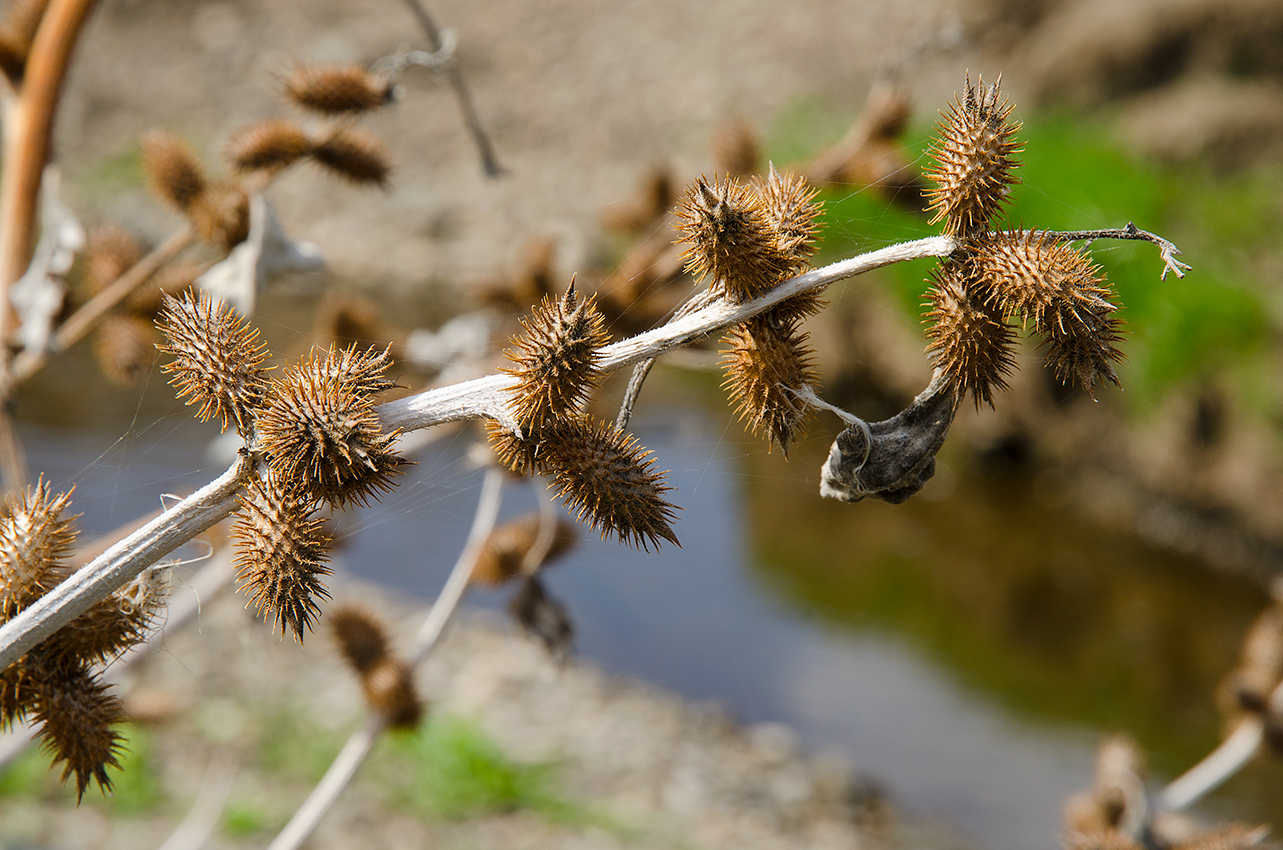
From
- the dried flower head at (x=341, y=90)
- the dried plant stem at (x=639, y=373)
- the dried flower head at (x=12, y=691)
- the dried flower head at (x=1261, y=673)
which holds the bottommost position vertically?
the dried flower head at (x=12, y=691)

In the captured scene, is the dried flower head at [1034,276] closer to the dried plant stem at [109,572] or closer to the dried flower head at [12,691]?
the dried plant stem at [109,572]

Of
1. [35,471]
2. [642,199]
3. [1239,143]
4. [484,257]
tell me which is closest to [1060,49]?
[1239,143]

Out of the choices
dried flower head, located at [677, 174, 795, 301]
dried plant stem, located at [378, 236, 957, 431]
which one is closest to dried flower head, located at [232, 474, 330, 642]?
dried plant stem, located at [378, 236, 957, 431]

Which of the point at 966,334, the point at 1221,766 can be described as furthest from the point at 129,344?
the point at 1221,766

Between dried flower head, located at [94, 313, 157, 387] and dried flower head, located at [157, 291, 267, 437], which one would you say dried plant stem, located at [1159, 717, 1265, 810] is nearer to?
dried flower head, located at [157, 291, 267, 437]

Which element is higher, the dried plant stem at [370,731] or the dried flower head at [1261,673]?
the dried flower head at [1261,673]

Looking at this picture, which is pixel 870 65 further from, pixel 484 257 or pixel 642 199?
pixel 642 199

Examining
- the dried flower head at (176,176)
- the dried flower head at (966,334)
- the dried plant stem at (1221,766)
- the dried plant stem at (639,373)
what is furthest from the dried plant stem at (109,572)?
the dried plant stem at (1221,766)
